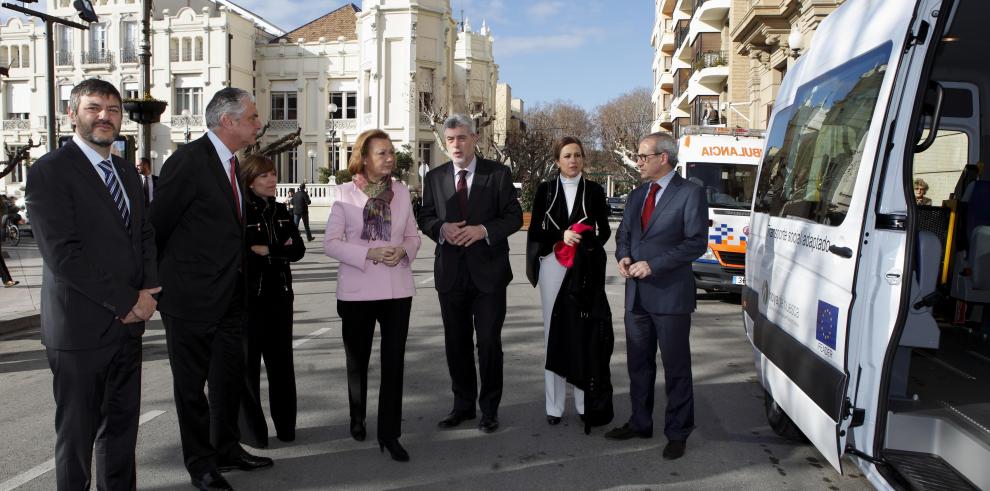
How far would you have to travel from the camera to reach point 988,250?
5426 millimetres

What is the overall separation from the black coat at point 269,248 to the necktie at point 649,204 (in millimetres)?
2200

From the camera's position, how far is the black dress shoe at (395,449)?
470 cm

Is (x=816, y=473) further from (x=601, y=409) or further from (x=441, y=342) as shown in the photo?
(x=441, y=342)

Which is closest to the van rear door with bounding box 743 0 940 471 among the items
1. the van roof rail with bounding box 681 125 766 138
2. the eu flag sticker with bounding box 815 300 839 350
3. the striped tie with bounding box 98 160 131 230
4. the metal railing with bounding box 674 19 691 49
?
the eu flag sticker with bounding box 815 300 839 350

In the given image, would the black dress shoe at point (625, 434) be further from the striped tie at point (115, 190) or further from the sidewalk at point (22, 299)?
the sidewalk at point (22, 299)

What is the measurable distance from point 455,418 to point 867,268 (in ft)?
9.76

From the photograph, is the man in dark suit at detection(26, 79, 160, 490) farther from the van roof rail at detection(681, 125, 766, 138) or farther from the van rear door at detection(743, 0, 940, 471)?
the van roof rail at detection(681, 125, 766, 138)

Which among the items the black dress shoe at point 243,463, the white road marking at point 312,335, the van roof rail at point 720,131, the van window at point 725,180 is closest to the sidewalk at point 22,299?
the white road marking at point 312,335

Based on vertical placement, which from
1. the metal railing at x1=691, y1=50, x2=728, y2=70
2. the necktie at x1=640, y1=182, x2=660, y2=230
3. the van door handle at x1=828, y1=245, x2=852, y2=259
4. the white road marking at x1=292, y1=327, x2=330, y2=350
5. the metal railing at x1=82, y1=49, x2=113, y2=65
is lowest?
the white road marking at x1=292, y1=327, x2=330, y2=350

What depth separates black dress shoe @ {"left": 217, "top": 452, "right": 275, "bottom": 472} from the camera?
14.7 feet

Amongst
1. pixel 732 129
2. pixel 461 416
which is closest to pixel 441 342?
pixel 461 416

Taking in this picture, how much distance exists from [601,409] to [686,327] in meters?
0.90

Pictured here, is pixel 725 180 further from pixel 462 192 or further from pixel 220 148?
pixel 220 148

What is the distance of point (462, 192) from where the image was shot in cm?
539
